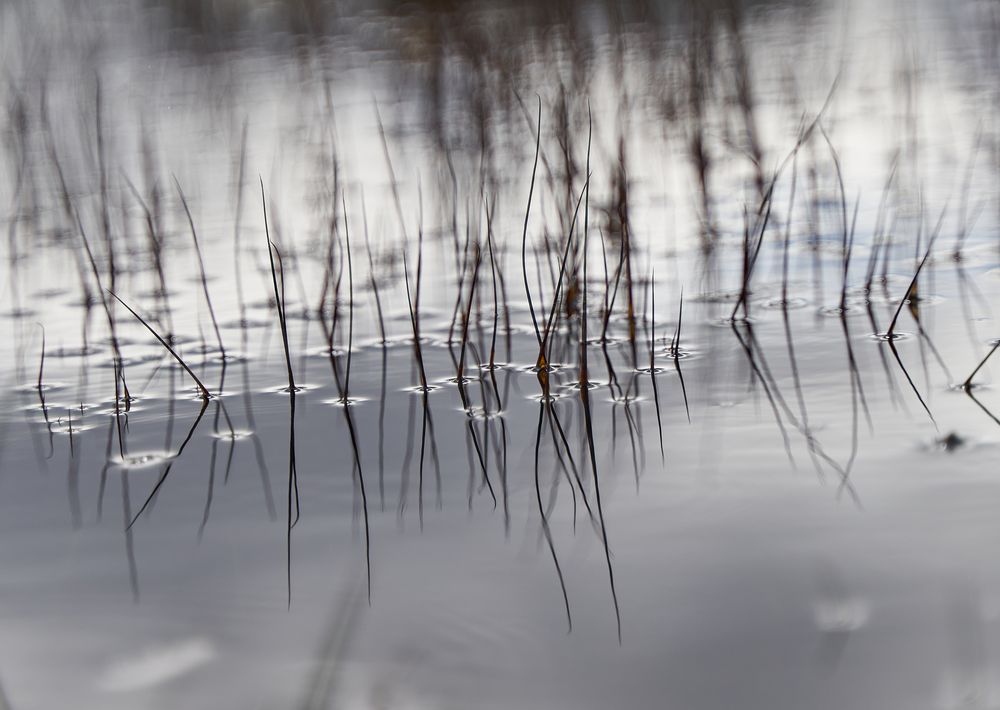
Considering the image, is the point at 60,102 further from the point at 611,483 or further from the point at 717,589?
the point at 717,589

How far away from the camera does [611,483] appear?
1.23 meters

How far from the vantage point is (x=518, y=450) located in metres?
1.37

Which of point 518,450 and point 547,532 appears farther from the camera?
point 518,450

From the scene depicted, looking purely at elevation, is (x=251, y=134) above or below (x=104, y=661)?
above

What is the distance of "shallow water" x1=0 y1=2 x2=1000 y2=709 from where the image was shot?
898mm

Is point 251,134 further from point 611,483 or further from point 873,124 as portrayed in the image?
point 611,483

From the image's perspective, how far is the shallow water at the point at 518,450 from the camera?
2.95 feet

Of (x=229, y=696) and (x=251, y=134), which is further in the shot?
(x=251, y=134)

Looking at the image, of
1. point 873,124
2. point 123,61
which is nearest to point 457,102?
point 873,124

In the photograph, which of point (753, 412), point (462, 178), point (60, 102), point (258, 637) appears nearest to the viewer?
point (258, 637)

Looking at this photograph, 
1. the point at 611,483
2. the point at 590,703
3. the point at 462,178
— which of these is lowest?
the point at 590,703

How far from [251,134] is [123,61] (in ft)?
5.57

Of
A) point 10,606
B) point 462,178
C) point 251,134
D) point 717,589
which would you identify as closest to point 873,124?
point 462,178

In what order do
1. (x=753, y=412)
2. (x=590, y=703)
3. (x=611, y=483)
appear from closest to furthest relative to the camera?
(x=590, y=703) → (x=611, y=483) → (x=753, y=412)
